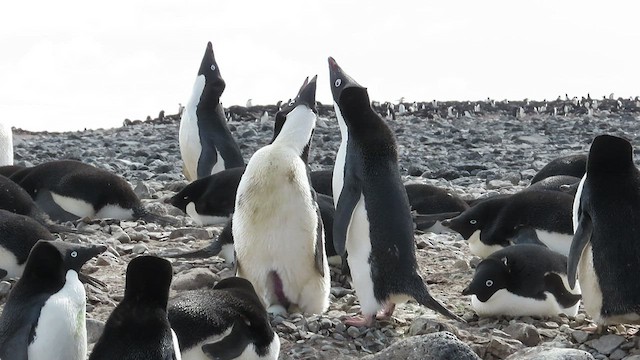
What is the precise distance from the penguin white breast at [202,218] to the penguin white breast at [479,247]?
1.86m

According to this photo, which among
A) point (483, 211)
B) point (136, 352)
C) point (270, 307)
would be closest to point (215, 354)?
point (136, 352)

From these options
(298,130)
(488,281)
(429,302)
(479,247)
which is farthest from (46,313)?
(479,247)

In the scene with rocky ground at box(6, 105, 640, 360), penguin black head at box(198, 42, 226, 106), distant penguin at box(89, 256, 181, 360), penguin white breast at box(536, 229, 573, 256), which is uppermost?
penguin black head at box(198, 42, 226, 106)

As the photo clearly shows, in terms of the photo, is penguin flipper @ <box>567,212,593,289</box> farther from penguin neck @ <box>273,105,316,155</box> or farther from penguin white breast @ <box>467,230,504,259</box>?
penguin white breast @ <box>467,230,504,259</box>

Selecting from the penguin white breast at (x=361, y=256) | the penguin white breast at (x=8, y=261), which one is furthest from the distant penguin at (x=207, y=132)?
the penguin white breast at (x=361, y=256)

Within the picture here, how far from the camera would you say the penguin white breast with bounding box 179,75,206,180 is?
10586 mm

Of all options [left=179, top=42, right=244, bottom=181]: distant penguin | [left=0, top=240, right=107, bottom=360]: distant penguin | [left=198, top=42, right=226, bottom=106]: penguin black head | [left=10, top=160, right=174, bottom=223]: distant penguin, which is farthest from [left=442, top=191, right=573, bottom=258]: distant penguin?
[left=198, top=42, right=226, bottom=106]: penguin black head

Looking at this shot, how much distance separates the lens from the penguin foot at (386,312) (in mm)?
5070

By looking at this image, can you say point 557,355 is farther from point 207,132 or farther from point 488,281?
point 207,132

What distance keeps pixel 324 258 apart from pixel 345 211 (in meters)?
0.34

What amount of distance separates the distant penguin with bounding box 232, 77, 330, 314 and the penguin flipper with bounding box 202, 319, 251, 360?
1088 millimetres

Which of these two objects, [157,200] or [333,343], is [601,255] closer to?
[333,343]

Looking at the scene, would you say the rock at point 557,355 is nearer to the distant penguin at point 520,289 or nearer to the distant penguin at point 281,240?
the distant penguin at point 520,289

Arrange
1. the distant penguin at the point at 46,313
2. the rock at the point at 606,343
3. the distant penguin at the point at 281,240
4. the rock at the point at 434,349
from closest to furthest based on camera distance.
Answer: the rock at the point at 434,349
the distant penguin at the point at 46,313
the rock at the point at 606,343
the distant penguin at the point at 281,240
